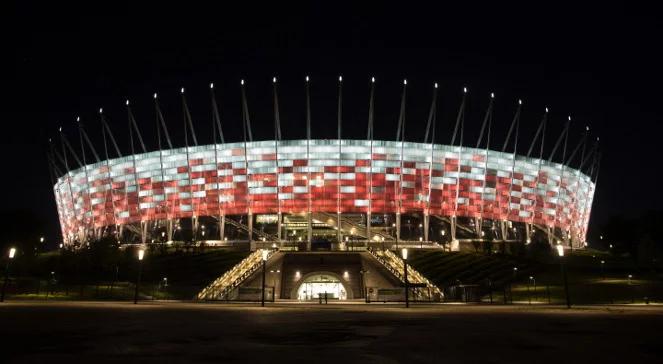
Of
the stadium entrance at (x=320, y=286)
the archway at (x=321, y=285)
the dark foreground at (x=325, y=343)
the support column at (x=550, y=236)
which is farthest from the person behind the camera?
the support column at (x=550, y=236)

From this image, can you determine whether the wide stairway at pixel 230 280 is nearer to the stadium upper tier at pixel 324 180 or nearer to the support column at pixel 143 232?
the stadium upper tier at pixel 324 180

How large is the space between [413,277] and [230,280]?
19.8 metres

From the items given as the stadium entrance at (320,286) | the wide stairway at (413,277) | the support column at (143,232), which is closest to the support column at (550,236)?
the wide stairway at (413,277)

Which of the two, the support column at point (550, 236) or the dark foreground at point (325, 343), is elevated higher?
the support column at point (550, 236)

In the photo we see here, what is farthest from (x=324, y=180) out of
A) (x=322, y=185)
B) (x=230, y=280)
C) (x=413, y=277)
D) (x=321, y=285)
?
(x=413, y=277)

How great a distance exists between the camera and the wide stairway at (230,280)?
5256cm

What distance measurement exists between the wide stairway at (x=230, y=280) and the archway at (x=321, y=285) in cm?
608

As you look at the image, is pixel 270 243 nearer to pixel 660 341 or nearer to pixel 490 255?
pixel 490 255

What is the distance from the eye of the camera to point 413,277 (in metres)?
59.2

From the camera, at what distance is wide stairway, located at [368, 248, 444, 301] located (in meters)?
51.2

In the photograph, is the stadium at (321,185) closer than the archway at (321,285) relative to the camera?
No

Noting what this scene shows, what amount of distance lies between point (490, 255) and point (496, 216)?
37502 millimetres

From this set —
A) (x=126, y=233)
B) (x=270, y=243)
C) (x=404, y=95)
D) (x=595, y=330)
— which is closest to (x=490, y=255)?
(x=404, y=95)

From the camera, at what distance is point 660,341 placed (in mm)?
12922
